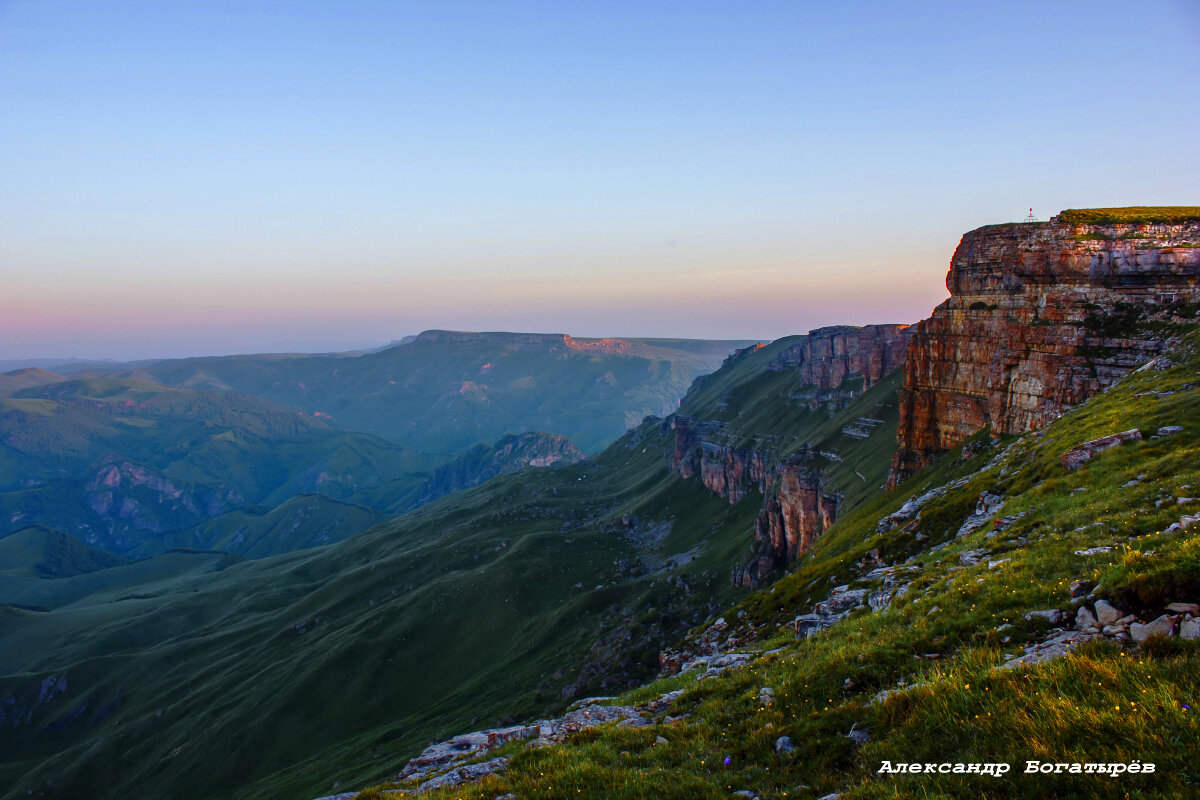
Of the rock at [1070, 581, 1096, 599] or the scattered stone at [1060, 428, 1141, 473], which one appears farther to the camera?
the scattered stone at [1060, 428, 1141, 473]

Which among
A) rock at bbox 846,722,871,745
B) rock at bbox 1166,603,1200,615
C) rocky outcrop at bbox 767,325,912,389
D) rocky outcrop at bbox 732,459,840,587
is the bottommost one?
rocky outcrop at bbox 732,459,840,587

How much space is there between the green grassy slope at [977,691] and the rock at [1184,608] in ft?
0.97

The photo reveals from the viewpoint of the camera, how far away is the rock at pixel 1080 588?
557 inches

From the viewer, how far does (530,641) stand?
126 metres

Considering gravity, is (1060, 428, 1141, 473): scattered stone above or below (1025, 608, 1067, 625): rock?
above

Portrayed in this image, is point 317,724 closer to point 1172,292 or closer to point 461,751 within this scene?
point 461,751

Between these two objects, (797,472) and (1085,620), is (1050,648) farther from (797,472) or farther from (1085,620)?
(797,472)

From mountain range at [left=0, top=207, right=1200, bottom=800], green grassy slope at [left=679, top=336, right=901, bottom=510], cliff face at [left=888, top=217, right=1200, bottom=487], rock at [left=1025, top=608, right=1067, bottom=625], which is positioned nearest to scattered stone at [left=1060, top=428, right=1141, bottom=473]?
mountain range at [left=0, top=207, right=1200, bottom=800]

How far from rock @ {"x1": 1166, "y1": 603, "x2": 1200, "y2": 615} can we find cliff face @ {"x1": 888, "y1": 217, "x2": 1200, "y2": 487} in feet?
166

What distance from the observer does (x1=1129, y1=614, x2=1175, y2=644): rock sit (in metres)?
10.7

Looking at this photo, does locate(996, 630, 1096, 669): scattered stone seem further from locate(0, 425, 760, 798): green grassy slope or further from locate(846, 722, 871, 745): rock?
locate(0, 425, 760, 798): green grassy slope

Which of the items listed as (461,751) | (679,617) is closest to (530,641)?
(679,617)

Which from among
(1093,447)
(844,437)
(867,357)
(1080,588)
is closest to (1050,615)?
(1080,588)

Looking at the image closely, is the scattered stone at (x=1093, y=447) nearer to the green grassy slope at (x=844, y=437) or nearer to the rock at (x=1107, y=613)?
the rock at (x=1107, y=613)
